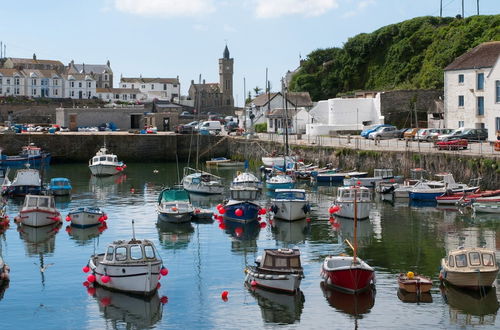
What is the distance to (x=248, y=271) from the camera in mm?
33219

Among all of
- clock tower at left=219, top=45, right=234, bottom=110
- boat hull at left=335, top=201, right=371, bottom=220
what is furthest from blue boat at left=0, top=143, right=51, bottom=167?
clock tower at left=219, top=45, right=234, bottom=110

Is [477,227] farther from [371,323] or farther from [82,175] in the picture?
[82,175]

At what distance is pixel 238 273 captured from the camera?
3569cm

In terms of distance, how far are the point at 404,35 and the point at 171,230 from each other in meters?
71.0

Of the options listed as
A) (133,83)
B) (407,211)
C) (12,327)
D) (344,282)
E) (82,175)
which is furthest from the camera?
(133,83)

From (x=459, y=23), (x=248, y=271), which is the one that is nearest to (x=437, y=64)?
(x=459, y=23)

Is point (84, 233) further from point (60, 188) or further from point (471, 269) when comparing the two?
point (471, 269)

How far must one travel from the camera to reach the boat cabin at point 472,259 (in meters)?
32.0

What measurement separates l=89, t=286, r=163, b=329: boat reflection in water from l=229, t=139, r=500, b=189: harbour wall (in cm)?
3100

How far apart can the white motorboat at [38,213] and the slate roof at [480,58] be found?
39801 mm

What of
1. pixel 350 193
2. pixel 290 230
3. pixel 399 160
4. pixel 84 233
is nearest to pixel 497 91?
pixel 399 160

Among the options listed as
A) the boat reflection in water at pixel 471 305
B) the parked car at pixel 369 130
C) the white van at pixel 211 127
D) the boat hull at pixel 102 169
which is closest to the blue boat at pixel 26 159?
the boat hull at pixel 102 169

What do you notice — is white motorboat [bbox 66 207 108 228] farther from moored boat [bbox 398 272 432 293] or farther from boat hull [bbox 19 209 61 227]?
moored boat [bbox 398 272 432 293]

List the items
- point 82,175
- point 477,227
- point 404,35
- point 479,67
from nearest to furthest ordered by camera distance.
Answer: point 477,227 < point 479,67 < point 82,175 < point 404,35
